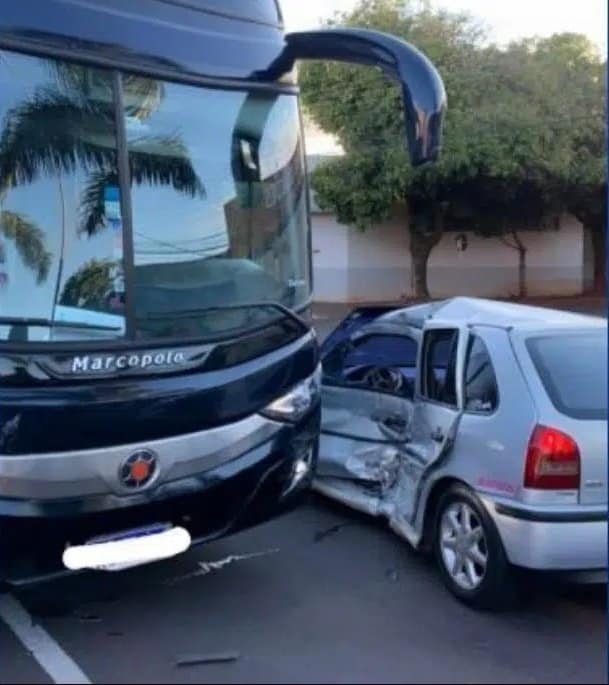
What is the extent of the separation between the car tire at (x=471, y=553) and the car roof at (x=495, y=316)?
94cm

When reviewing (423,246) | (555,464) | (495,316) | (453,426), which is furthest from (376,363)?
(423,246)

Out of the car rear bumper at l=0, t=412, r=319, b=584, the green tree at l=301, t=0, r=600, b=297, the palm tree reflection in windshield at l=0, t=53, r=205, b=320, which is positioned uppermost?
the green tree at l=301, t=0, r=600, b=297

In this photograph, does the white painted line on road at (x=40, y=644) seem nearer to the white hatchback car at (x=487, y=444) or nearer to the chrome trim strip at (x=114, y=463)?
the chrome trim strip at (x=114, y=463)

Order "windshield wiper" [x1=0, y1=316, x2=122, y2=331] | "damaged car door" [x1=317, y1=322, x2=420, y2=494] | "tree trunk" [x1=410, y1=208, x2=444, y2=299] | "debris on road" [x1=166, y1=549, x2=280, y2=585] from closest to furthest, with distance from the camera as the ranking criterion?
"windshield wiper" [x1=0, y1=316, x2=122, y2=331] → "debris on road" [x1=166, y1=549, x2=280, y2=585] → "damaged car door" [x1=317, y1=322, x2=420, y2=494] → "tree trunk" [x1=410, y1=208, x2=444, y2=299]

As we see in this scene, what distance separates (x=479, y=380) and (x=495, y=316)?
1.66ft

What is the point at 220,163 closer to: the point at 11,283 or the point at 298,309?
the point at 298,309

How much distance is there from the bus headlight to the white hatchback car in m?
0.76

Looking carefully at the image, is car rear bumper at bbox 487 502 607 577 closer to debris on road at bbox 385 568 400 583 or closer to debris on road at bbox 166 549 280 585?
debris on road at bbox 385 568 400 583

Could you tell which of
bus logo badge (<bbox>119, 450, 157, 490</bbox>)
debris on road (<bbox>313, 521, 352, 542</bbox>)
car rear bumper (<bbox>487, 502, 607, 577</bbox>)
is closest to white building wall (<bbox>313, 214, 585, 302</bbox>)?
debris on road (<bbox>313, 521, 352, 542</bbox>)

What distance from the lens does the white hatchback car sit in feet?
16.5

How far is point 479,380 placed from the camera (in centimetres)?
564

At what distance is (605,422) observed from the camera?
5.09 meters

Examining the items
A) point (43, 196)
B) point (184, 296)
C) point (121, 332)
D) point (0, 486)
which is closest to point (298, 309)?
point (184, 296)

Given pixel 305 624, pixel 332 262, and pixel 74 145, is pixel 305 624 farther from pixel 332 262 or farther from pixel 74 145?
pixel 332 262
